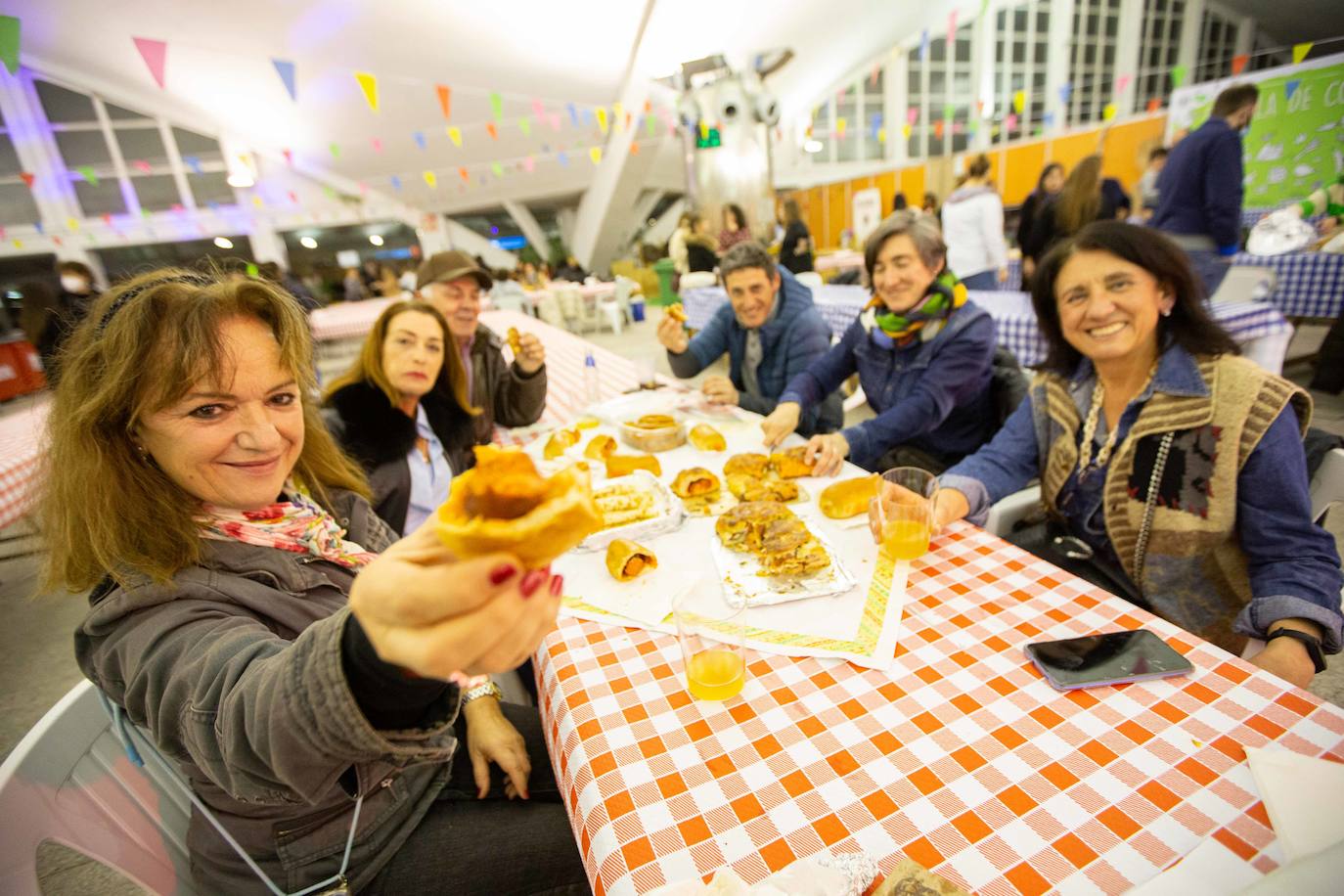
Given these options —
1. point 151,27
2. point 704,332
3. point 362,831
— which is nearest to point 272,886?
point 362,831

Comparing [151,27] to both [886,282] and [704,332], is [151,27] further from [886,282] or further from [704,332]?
[886,282]

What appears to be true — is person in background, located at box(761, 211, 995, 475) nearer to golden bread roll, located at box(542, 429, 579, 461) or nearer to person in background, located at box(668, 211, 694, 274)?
golden bread roll, located at box(542, 429, 579, 461)

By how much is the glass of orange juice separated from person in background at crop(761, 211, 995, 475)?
4.04 ft

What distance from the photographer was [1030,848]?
2.56ft

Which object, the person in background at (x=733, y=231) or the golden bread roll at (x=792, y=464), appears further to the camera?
the person in background at (x=733, y=231)

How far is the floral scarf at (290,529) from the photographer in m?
1.11

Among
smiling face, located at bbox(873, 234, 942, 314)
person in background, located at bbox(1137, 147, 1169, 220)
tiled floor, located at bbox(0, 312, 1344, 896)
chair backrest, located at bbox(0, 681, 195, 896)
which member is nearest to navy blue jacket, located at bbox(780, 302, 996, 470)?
smiling face, located at bbox(873, 234, 942, 314)

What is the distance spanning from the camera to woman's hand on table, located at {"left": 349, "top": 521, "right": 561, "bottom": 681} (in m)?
0.62

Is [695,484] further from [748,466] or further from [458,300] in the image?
[458,300]

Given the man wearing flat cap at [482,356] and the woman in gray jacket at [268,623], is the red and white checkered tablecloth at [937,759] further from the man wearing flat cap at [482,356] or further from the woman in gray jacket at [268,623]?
the man wearing flat cap at [482,356]

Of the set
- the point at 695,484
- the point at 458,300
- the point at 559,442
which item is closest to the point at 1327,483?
the point at 695,484

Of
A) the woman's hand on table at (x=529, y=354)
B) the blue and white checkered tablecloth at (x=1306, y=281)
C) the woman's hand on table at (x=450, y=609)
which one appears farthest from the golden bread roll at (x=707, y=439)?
the blue and white checkered tablecloth at (x=1306, y=281)

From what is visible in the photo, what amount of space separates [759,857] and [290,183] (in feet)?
65.0

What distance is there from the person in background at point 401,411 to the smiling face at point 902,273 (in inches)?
74.4
